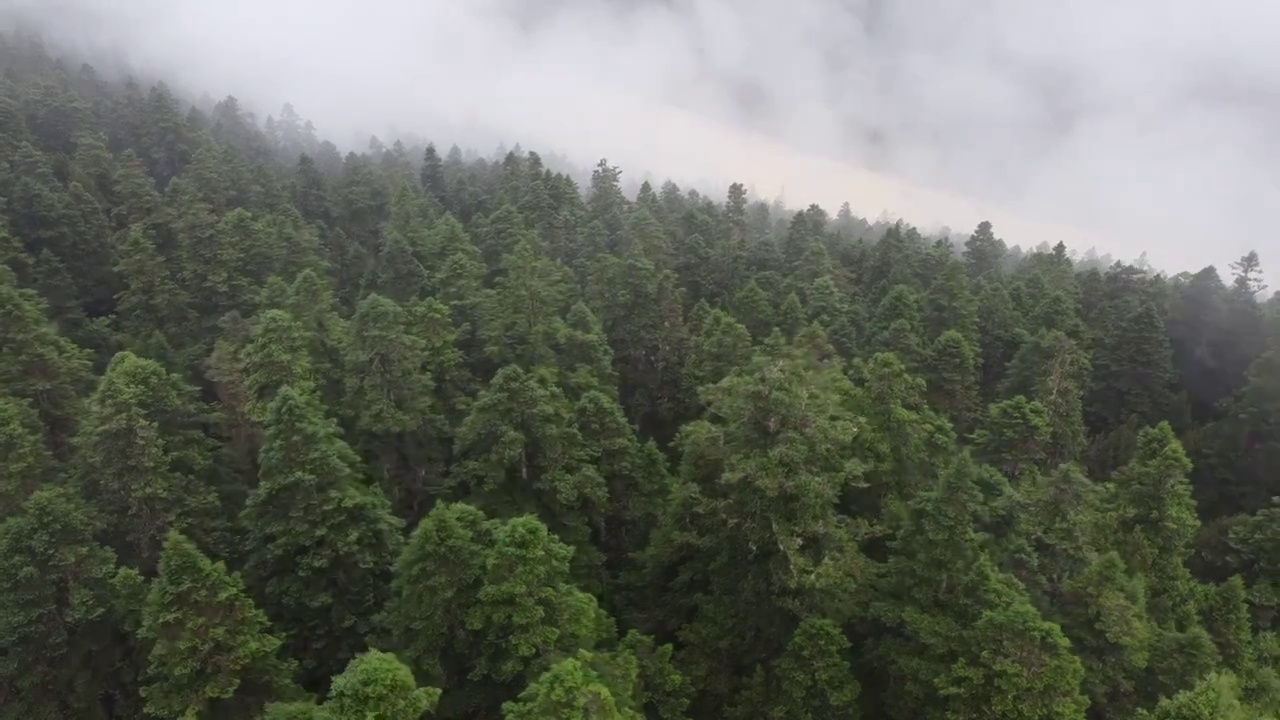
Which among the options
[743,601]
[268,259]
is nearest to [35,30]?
[268,259]

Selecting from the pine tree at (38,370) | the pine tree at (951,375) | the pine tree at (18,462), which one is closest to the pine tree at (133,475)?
the pine tree at (18,462)

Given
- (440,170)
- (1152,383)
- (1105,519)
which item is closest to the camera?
(1105,519)

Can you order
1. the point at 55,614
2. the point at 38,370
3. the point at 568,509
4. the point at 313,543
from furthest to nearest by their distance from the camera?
the point at 38,370 → the point at 568,509 → the point at 313,543 → the point at 55,614

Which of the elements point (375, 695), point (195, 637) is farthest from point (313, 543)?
point (375, 695)

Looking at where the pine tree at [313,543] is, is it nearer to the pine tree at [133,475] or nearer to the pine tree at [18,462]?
the pine tree at [133,475]

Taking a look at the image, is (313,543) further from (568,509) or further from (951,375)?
(951,375)

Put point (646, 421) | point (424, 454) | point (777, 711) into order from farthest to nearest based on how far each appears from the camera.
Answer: point (646, 421)
point (424, 454)
point (777, 711)

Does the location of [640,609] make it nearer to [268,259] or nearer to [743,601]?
[743,601]

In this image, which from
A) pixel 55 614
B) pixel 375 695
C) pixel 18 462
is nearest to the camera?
pixel 375 695
